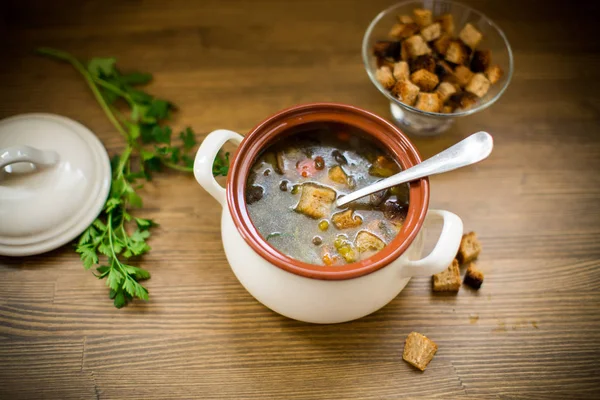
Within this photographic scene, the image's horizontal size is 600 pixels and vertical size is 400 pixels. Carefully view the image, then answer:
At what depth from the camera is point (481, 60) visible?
153 centimetres

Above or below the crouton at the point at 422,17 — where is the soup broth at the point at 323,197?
below

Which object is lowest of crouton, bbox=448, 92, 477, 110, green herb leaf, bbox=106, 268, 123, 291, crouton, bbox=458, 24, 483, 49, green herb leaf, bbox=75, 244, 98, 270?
green herb leaf, bbox=106, 268, 123, 291

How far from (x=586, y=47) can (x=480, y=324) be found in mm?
971

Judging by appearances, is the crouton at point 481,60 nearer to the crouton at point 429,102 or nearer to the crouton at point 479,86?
the crouton at point 479,86

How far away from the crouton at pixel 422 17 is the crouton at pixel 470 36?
99 millimetres

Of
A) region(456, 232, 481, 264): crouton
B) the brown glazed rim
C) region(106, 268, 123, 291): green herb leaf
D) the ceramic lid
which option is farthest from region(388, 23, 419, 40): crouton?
region(106, 268, 123, 291): green herb leaf

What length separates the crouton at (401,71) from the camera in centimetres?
150

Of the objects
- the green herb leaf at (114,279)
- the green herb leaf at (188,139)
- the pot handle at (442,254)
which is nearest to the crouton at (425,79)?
the pot handle at (442,254)

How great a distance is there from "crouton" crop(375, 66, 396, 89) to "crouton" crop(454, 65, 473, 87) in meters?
0.18

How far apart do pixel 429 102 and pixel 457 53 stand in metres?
0.19

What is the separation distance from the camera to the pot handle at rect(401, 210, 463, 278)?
43.9 inches

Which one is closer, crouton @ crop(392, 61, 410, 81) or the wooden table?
the wooden table

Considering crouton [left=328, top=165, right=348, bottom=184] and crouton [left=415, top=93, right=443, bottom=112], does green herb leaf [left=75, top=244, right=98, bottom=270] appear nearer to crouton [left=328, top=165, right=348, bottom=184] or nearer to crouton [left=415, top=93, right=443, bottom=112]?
crouton [left=328, top=165, right=348, bottom=184]

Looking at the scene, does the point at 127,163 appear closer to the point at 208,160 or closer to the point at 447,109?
Result: the point at 208,160
